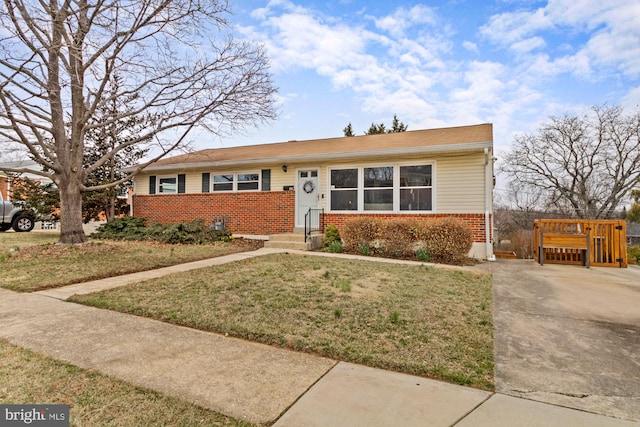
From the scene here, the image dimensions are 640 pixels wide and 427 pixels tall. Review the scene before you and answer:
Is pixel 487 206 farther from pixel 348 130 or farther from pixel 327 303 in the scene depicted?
pixel 348 130

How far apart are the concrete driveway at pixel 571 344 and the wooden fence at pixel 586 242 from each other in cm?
236

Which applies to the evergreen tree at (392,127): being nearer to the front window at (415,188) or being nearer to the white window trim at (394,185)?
the white window trim at (394,185)

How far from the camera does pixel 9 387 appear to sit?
220 cm

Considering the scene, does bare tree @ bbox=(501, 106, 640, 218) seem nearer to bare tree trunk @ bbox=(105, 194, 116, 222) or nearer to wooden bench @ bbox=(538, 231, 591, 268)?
wooden bench @ bbox=(538, 231, 591, 268)

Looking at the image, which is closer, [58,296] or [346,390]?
[346,390]

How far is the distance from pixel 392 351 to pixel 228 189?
37.3ft

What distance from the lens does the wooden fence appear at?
8195 millimetres

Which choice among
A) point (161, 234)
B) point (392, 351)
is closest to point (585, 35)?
point (392, 351)

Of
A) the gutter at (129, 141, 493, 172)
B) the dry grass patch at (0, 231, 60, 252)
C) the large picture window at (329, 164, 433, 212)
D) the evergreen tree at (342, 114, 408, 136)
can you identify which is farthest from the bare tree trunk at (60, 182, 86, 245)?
the evergreen tree at (342, 114, 408, 136)

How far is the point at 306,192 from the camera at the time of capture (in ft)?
38.5

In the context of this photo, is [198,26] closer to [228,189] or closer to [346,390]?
[228,189]

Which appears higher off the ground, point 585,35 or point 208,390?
point 585,35

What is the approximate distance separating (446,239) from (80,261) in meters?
8.43

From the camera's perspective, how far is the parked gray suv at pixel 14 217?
1496 centimetres
